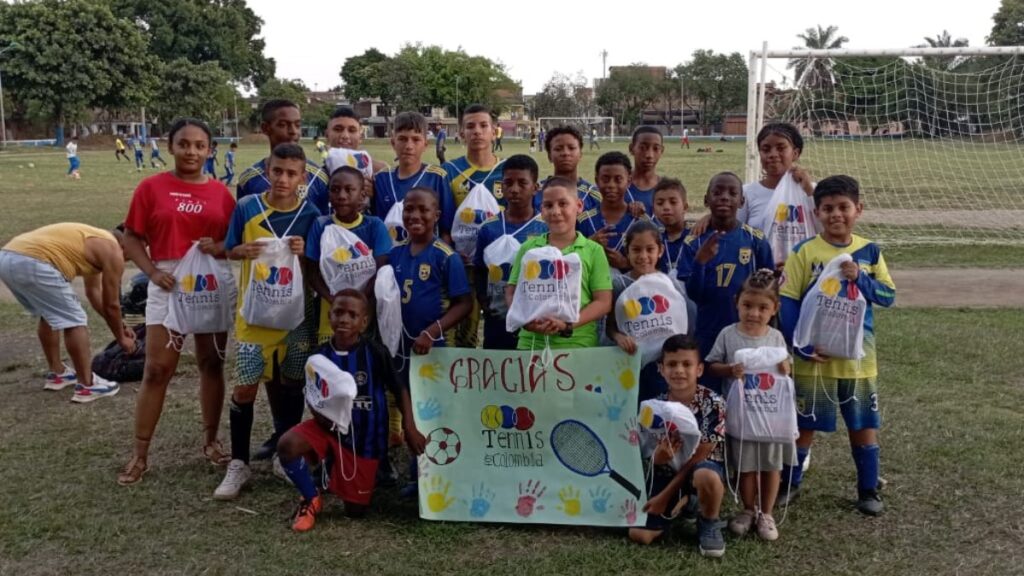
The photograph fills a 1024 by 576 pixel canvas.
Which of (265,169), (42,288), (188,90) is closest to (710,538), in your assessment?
(265,169)

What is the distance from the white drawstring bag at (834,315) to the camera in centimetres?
396

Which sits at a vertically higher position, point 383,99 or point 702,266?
point 383,99

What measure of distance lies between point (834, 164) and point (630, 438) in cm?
1825

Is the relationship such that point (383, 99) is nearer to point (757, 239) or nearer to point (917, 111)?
point (917, 111)

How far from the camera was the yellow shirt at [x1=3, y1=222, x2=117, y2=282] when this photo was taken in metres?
6.19

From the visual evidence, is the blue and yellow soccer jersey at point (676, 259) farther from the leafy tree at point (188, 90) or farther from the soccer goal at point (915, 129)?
the leafy tree at point (188, 90)

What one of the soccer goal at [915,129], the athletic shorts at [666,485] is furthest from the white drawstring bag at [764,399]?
the soccer goal at [915,129]

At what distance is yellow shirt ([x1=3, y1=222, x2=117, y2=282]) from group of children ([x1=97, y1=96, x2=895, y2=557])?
2.29 m

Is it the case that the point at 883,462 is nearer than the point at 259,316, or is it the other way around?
the point at 259,316

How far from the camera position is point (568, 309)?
3898 mm

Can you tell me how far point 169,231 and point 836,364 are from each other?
3.49 m

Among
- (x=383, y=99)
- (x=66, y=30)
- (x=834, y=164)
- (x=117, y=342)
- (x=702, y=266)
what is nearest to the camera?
(x=702, y=266)

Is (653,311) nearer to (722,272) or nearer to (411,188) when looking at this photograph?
(722,272)

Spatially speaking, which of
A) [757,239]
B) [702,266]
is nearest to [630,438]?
[702,266]
